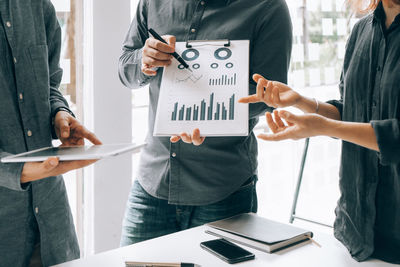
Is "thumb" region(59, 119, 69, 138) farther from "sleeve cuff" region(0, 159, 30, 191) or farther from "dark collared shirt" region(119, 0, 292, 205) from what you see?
"dark collared shirt" region(119, 0, 292, 205)

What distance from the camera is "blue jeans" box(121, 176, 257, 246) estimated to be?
1.48 meters

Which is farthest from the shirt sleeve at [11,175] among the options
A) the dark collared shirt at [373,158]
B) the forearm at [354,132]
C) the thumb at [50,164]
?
the dark collared shirt at [373,158]

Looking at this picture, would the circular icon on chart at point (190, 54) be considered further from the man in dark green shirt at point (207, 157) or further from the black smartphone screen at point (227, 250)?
the black smartphone screen at point (227, 250)

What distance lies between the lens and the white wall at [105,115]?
218 cm

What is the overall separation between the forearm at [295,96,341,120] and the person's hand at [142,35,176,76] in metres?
0.46

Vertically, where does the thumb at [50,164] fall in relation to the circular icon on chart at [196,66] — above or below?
below

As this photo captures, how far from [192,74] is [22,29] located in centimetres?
56

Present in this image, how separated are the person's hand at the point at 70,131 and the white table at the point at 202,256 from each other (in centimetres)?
37

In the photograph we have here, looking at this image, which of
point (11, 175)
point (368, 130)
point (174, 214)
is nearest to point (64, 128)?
point (11, 175)

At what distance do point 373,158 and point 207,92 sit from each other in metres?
0.54

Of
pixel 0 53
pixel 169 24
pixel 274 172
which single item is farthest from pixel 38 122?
pixel 274 172

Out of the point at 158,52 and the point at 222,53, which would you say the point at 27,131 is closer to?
the point at 158,52

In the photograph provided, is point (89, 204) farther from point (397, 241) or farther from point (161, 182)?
point (397, 241)

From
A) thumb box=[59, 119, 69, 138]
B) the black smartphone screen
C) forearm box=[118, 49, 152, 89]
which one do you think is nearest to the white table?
the black smartphone screen
